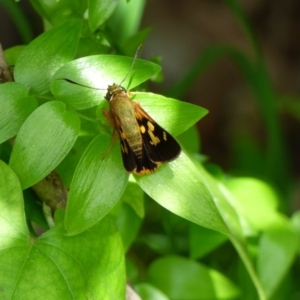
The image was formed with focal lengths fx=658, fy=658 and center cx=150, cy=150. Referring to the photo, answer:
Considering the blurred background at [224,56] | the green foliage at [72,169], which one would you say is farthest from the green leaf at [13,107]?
the blurred background at [224,56]

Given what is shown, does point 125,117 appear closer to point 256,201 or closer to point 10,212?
point 10,212

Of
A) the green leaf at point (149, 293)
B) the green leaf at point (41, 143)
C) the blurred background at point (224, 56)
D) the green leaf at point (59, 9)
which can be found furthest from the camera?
the blurred background at point (224, 56)

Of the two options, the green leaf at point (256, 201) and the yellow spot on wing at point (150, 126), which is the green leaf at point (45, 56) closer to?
the yellow spot on wing at point (150, 126)

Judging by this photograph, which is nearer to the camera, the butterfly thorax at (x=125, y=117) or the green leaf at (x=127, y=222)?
the butterfly thorax at (x=125, y=117)

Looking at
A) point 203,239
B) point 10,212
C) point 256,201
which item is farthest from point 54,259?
point 256,201

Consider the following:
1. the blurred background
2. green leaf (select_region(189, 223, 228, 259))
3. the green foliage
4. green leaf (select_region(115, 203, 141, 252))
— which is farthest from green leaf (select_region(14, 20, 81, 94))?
the blurred background
